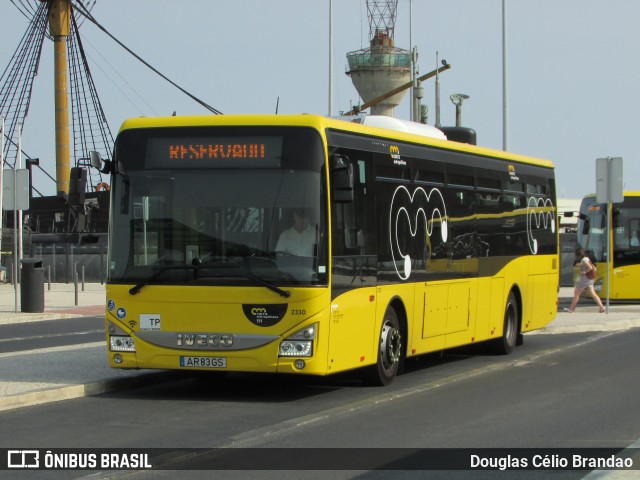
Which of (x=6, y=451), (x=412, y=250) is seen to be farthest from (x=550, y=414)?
(x=6, y=451)

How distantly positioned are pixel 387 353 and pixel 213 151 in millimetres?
3190

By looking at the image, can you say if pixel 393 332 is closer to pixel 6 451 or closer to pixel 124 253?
pixel 124 253

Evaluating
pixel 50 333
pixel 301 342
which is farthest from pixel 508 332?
pixel 50 333

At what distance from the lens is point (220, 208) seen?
40.7ft

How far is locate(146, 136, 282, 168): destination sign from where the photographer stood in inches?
490

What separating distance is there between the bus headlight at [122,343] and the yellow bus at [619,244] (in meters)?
23.5

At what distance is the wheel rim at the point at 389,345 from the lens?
13.8 metres

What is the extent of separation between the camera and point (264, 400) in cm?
1280

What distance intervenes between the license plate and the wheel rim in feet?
7.02

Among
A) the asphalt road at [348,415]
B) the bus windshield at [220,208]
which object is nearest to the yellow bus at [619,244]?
the asphalt road at [348,415]

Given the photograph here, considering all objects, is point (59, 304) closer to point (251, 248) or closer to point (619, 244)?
point (619, 244)

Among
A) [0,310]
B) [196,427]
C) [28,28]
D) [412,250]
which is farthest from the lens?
[28,28]

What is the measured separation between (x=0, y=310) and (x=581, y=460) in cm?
2302

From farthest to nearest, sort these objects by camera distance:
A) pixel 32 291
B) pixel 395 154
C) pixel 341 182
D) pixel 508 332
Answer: pixel 32 291
pixel 508 332
pixel 395 154
pixel 341 182
